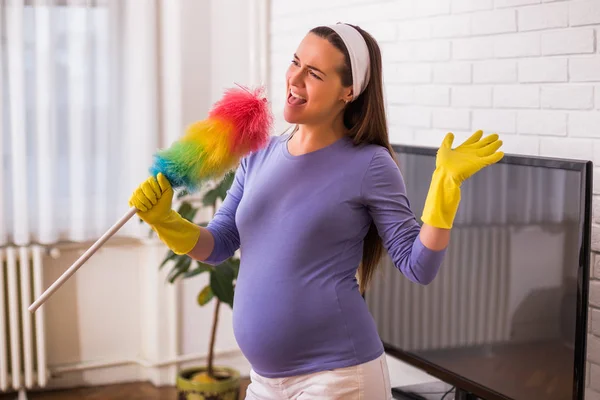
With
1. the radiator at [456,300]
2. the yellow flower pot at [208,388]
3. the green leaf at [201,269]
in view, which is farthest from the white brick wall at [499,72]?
the yellow flower pot at [208,388]

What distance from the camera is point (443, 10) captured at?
2.74 metres

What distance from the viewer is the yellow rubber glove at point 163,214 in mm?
1732

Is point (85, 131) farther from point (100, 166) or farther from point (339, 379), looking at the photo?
point (339, 379)

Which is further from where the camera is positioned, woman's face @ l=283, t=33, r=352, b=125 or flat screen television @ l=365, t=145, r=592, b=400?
flat screen television @ l=365, t=145, r=592, b=400

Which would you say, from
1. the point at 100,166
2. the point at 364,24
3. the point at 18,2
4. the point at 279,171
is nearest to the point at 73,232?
the point at 100,166

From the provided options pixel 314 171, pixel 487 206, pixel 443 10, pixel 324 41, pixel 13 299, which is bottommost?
pixel 13 299

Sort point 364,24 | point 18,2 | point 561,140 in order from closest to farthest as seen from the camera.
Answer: point 561,140
point 364,24
point 18,2

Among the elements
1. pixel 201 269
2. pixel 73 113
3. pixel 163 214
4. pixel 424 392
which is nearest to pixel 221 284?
pixel 201 269

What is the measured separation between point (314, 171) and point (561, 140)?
0.90 metres

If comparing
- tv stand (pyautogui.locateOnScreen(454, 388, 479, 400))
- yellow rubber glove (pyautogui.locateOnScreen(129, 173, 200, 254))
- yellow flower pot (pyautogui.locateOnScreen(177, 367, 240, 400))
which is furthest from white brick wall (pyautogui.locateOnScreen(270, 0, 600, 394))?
yellow flower pot (pyautogui.locateOnScreen(177, 367, 240, 400))

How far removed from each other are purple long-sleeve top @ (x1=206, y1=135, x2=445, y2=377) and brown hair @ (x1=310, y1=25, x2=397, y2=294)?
40mm

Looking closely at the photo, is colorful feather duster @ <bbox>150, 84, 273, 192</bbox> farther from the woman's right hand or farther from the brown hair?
the brown hair

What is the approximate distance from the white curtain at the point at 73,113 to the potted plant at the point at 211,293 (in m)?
0.47

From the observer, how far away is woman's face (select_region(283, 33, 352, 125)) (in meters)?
1.73
